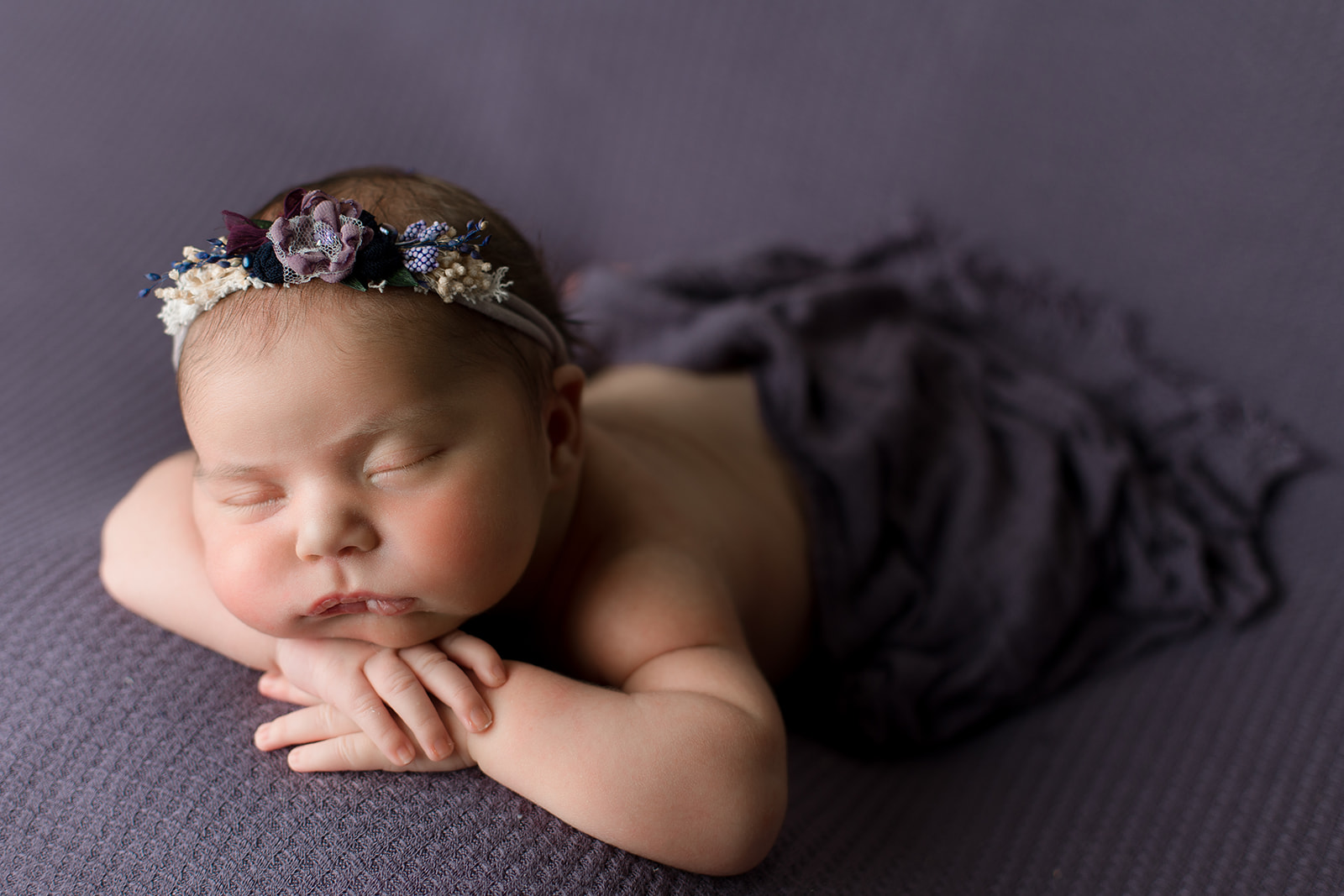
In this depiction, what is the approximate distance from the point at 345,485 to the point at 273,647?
226 millimetres

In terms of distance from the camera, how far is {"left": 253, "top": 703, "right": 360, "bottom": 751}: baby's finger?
2.47ft

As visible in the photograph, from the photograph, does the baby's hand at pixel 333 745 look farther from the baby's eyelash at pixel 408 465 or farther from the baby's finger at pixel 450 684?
the baby's eyelash at pixel 408 465

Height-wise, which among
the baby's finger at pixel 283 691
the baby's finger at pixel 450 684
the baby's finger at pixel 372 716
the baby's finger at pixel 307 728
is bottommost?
the baby's finger at pixel 283 691

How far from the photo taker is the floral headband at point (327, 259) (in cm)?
70

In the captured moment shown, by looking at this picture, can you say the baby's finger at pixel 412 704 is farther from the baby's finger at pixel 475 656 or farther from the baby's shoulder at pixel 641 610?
the baby's shoulder at pixel 641 610

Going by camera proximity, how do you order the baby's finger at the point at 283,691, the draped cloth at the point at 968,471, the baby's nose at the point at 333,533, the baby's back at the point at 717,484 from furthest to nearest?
the draped cloth at the point at 968,471, the baby's back at the point at 717,484, the baby's finger at the point at 283,691, the baby's nose at the point at 333,533

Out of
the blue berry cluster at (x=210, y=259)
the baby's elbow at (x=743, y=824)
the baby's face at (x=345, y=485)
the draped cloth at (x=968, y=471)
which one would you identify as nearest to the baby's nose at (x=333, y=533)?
the baby's face at (x=345, y=485)

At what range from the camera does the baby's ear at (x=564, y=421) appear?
2.85ft

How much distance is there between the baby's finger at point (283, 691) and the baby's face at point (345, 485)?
0.09 m

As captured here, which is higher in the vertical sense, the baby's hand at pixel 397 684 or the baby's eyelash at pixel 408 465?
the baby's eyelash at pixel 408 465

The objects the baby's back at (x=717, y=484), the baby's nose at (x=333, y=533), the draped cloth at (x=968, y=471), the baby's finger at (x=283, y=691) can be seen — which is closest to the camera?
the baby's nose at (x=333, y=533)

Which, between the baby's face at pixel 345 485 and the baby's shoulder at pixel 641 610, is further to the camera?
the baby's shoulder at pixel 641 610

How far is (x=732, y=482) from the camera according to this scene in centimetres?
111

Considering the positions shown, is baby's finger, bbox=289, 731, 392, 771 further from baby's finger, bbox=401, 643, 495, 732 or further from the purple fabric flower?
the purple fabric flower
